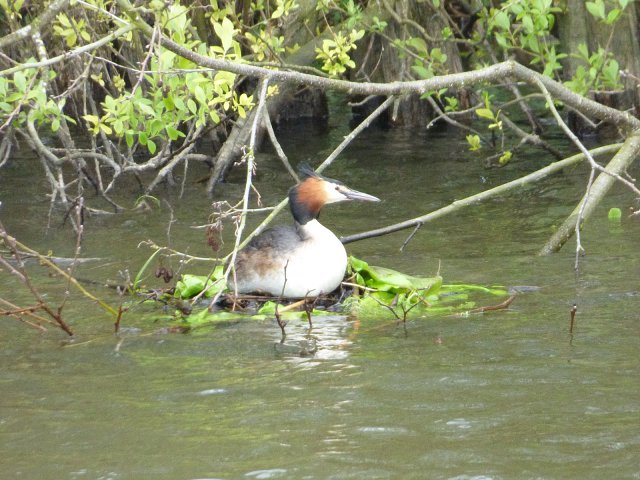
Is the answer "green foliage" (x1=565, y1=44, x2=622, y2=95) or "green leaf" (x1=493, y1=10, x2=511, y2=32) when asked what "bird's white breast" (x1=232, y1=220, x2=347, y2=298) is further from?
"green foliage" (x1=565, y1=44, x2=622, y2=95)

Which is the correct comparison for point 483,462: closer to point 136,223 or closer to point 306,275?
point 306,275

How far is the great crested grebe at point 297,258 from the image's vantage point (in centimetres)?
635

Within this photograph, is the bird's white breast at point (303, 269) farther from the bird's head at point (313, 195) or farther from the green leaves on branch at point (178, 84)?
the green leaves on branch at point (178, 84)

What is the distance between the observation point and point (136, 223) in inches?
384

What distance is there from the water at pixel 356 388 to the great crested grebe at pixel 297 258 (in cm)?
33

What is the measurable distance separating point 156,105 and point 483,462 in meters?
3.60

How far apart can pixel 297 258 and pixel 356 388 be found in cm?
173

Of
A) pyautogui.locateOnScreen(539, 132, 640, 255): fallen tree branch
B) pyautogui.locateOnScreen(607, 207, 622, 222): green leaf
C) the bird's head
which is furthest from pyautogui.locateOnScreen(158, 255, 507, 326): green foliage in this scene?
pyautogui.locateOnScreen(607, 207, 622, 222): green leaf

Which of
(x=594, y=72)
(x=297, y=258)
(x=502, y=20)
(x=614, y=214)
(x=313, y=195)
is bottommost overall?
(x=614, y=214)

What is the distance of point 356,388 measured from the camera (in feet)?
15.7

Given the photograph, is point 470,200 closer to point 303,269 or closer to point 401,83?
point 401,83

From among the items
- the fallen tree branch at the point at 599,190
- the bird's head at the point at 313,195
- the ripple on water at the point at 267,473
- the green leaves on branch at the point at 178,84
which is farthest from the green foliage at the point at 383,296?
the ripple on water at the point at 267,473

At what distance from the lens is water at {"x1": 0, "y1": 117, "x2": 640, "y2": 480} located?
12.9ft

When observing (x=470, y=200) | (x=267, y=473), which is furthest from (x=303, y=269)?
(x=267, y=473)
